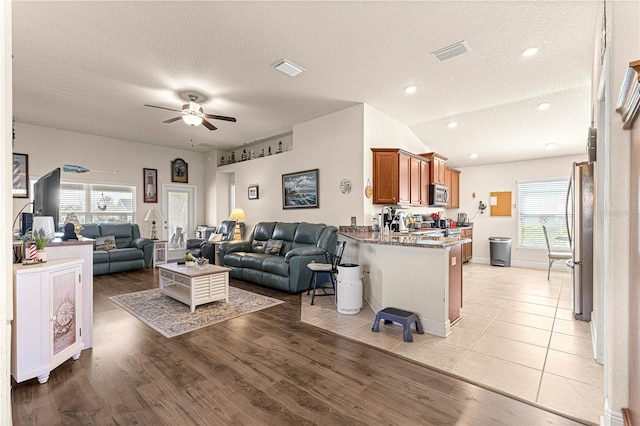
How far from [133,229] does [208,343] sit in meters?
5.00

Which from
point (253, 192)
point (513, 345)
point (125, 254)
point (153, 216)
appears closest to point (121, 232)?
point (125, 254)

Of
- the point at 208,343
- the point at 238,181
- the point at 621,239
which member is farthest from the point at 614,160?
the point at 238,181

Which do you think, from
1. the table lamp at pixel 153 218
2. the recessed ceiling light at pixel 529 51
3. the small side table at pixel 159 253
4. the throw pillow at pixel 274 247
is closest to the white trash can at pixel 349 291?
the throw pillow at pixel 274 247

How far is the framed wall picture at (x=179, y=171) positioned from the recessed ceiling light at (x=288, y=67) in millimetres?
5268

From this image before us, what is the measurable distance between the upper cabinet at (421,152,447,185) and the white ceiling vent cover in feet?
9.21

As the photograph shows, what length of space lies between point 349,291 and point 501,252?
5.14m

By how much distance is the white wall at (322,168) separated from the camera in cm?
480

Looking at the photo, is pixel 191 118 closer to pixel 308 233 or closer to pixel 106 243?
pixel 308 233

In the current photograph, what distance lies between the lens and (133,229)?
6.65m

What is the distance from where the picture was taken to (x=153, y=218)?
7207 millimetres

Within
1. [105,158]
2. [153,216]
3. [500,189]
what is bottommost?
[153,216]

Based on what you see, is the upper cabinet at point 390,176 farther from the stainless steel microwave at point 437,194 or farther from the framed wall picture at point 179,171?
the framed wall picture at point 179,171

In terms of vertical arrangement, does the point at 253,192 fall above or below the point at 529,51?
below

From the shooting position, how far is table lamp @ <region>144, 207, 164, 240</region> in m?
7.03
